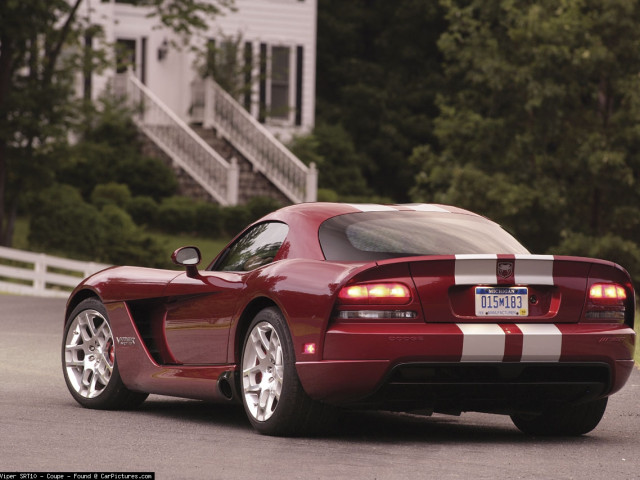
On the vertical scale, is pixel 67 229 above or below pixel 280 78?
below

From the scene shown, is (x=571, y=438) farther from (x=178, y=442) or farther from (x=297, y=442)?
(x=178, y=442)

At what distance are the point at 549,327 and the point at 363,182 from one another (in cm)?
3428

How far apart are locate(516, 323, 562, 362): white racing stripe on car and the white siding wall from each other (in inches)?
1254

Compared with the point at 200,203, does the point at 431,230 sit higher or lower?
higher

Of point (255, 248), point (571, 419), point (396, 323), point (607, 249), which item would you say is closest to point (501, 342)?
point (396, 323)

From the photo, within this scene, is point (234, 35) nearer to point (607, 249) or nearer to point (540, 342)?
point (607, 249)

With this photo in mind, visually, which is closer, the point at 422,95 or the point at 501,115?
the point at 501,115

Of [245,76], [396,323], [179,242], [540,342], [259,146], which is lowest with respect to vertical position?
[179,242]

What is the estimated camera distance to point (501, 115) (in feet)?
109

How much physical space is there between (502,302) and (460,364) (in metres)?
0.42

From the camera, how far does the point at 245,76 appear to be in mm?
41250

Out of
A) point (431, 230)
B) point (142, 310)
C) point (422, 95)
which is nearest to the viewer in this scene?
point (431, 230)

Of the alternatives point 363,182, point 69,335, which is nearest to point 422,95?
point 363,182

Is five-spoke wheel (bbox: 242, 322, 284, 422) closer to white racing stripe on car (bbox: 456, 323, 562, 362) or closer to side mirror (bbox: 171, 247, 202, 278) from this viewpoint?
side mirror (bbox: 171, 247, 202, 278)
